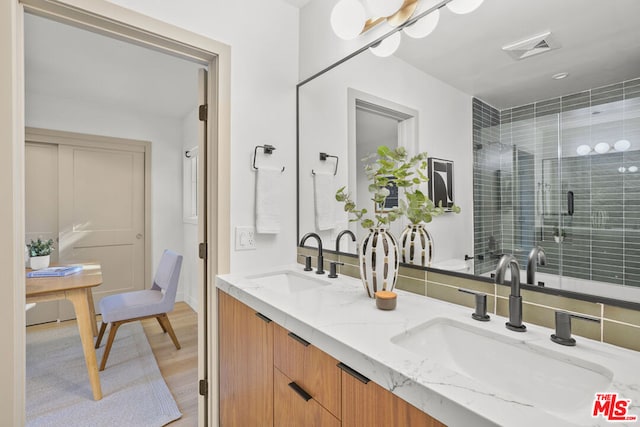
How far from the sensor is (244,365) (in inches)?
51.9

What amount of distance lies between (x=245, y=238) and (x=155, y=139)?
9.51 ft

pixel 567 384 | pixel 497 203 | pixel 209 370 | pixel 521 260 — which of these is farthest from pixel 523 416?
pixel 209 370

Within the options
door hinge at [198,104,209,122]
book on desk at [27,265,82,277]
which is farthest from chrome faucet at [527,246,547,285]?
book on desk at [27,265,82,277]

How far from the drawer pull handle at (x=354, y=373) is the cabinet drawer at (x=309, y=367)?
0.08 feet

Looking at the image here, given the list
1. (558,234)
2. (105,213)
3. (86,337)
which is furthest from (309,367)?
(105,213)

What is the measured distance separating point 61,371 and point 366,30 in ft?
9.95

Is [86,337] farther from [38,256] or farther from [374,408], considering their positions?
[374,408]

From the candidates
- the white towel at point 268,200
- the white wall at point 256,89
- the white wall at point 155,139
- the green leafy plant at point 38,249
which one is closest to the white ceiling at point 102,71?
the white wall at point 155,139

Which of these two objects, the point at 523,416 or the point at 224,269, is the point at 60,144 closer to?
the point at 224,269

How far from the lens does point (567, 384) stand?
2.36ft

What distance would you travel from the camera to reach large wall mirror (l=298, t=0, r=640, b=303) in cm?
78

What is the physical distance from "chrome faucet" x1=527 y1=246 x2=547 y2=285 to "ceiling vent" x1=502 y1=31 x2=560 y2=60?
0.59 metres

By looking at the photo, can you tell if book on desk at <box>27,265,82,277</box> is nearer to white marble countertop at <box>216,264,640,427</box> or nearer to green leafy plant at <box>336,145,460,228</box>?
white marble countertop at <box>216,264,640,427</box>

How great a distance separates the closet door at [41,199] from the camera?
123 inches
